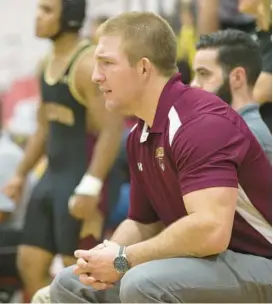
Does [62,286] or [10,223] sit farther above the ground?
[62,286]

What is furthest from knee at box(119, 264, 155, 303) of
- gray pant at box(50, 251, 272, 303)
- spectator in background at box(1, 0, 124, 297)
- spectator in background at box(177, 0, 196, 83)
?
spectator in background at box(177, 0, 196, 83)

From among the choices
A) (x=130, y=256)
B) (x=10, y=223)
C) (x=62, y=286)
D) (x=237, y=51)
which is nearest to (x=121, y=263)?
(x=130, y=256)

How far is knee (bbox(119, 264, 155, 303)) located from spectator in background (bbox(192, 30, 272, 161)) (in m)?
0.67

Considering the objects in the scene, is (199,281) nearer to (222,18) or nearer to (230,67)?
(230,67)

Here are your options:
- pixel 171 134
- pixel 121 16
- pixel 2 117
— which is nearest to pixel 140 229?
pixel 171 134

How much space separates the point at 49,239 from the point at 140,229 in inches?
35.1

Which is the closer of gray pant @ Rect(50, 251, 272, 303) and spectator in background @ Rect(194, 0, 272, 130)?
gray pant @ Rect(50, 251, 272, 303)

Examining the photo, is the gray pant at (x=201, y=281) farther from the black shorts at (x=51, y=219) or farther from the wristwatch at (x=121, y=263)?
the black shorts at (x=51, y=219)

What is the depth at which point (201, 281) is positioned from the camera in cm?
209

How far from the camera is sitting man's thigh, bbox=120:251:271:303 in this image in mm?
2051

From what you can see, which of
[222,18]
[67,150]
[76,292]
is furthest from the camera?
[222,18]

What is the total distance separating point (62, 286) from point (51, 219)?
936 millimetres

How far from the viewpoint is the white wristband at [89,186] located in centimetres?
304

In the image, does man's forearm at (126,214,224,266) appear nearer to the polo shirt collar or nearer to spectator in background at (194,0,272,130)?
the polo shirt collar
